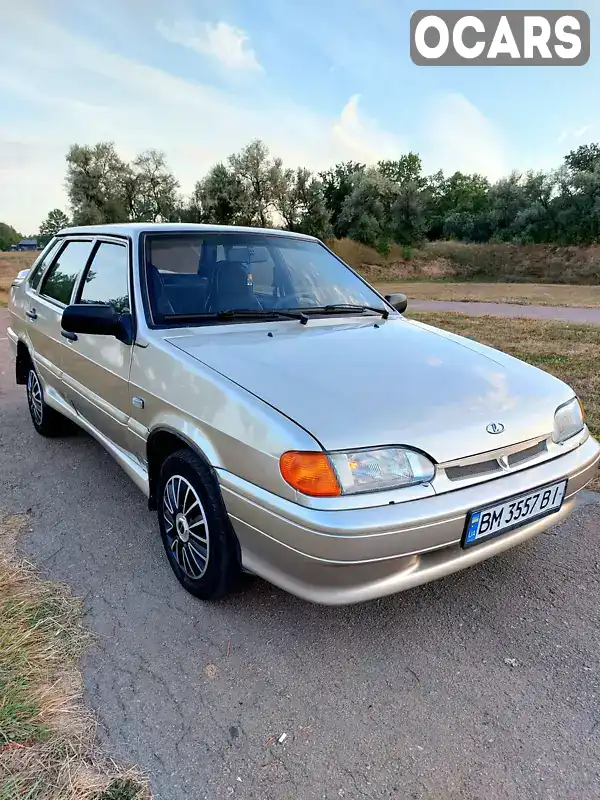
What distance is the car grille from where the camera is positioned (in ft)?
6.56

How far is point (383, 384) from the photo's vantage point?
223cm

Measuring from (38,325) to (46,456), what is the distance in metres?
1.01

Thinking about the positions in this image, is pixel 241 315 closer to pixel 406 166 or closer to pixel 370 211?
pixel 370 211

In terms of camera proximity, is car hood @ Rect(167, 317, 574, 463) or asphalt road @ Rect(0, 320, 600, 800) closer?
asphalt road @ Rect(0, 320, 600, 800)

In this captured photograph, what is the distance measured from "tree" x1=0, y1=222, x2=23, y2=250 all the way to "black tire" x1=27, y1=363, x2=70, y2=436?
94109mm

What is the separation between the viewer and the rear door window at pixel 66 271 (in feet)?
12.2

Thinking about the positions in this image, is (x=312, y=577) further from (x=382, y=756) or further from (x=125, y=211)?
(x=125, y=211)

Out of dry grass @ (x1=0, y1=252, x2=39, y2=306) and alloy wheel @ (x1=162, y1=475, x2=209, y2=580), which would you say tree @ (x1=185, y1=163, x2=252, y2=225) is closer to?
dry grass @ (x1=0, y1=252, x2=39, y2=306)

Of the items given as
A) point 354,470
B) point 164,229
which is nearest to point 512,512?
point 354,470

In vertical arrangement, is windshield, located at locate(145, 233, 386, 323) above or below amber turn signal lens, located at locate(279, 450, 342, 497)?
above

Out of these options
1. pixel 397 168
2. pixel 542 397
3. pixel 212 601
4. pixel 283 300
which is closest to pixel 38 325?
pixel 283 300

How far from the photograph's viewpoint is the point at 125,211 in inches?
1447

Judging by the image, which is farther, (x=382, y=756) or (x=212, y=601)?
(x=212, y=601)

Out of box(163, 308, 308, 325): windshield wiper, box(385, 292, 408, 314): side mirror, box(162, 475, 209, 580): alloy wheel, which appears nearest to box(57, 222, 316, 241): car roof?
box(163, 308, 308, 325): windshield wiper
